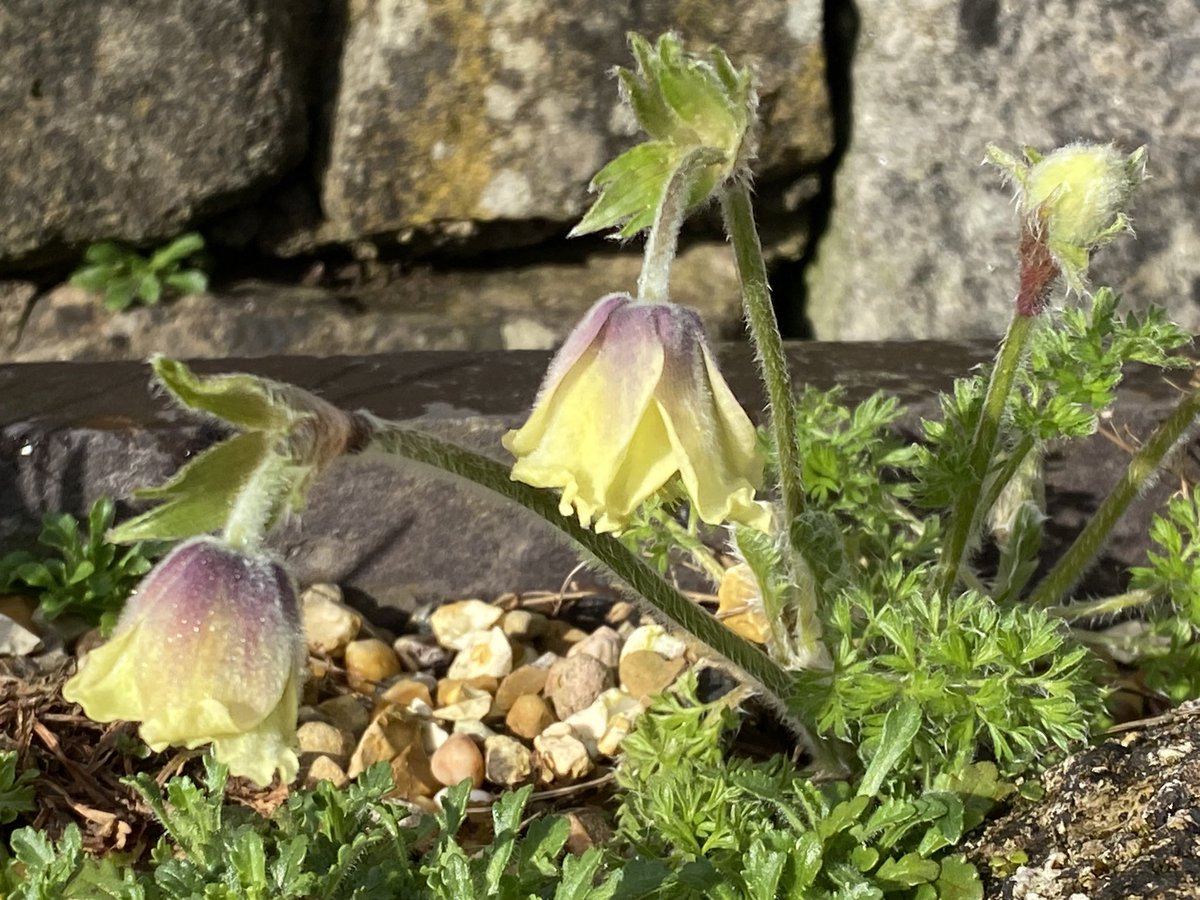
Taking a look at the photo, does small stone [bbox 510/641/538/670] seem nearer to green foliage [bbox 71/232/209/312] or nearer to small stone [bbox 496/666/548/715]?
small stone [bbox 496/666/548/715]

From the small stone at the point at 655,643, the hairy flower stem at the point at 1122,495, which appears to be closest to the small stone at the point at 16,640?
the small stone at the point at 655,643

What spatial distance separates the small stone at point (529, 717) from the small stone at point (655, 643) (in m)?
0.17

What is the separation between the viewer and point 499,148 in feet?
A: 9.57

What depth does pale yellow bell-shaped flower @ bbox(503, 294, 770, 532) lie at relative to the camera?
1.16m

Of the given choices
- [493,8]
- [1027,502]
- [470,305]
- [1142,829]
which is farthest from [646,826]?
[493,8]

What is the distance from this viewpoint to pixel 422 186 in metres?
2.94

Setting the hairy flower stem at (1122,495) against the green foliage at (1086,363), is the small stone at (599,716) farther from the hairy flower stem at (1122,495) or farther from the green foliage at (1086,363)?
the green foliage at (1086,363)

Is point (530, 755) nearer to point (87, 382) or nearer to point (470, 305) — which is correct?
point (87, 382)

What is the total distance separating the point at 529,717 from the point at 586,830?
13.2 inches

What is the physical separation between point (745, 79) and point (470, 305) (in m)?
1.80

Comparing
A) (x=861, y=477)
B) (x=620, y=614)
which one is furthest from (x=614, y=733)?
(x=861, y=477)

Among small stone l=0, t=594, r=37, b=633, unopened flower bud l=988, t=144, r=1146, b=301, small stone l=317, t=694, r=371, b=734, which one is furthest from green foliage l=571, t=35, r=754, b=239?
small stone l=0, t=594, r=37, b=633

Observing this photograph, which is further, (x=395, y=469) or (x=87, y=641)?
(x=395, y=469)

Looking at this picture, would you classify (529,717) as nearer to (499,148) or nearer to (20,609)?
(20,609)
